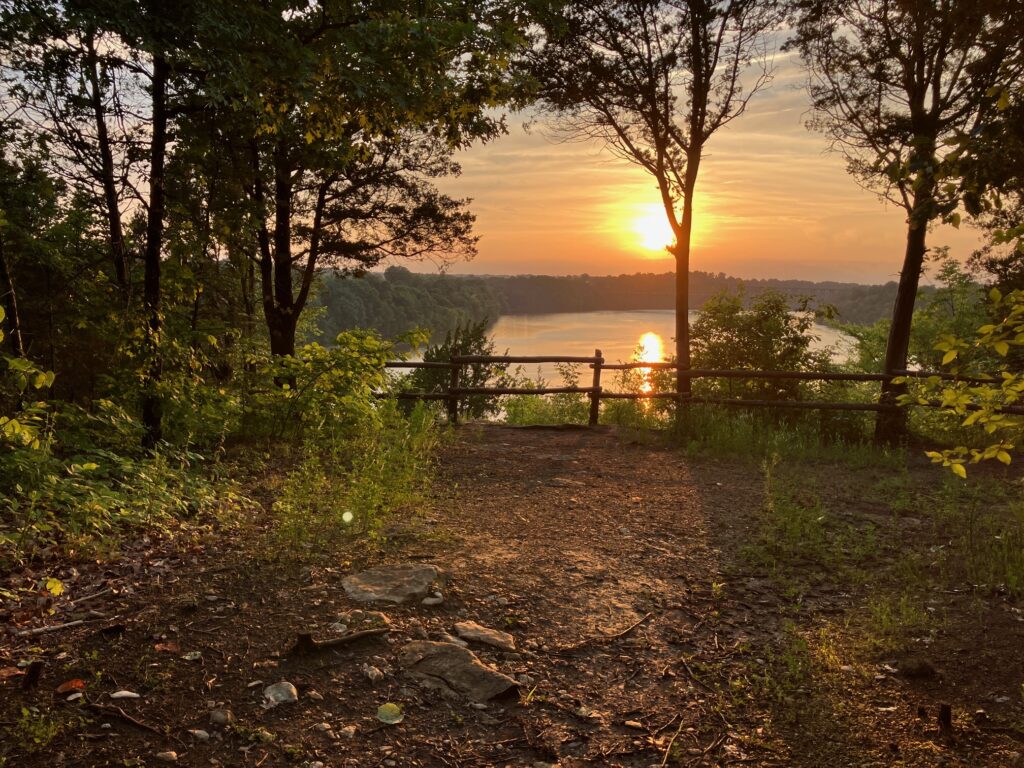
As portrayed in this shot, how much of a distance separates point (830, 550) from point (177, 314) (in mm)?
7803

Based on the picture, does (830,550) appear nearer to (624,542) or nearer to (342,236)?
(624,542)

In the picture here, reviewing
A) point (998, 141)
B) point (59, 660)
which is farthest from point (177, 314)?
point (998, 141)

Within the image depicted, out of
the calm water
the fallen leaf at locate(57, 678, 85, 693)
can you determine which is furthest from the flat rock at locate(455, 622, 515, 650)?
the calm water

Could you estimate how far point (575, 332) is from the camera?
203 feet

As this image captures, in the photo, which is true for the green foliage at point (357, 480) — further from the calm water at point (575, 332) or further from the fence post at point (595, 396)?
the calm water at point (575, 332)

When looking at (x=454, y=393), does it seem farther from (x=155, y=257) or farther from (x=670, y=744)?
(x=670, y=744)

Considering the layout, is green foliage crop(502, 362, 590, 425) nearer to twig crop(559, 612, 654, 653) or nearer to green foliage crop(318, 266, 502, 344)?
twig crop(559, 612, 654, 653)

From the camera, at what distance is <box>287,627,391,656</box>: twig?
Answer: 357 centimetres

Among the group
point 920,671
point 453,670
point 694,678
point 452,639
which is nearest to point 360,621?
point 452,639

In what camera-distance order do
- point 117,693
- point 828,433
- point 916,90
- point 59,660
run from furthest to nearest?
point 828,433 → point 916,90 → point 59,660 → point 117,693

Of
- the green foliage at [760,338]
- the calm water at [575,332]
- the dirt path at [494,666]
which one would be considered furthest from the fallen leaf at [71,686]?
the calm water at [575,332]

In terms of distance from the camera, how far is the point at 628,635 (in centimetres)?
416

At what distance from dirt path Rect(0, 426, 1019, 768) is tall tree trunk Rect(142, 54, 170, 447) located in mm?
2331

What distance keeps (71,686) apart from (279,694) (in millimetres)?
949
